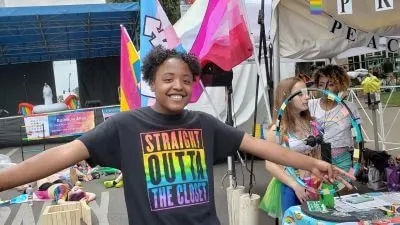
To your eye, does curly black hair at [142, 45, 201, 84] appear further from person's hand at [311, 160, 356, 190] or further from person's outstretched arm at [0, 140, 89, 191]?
person's hand at [311, 160, 356, 190]

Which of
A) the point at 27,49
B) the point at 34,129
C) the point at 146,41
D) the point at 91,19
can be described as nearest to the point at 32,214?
the point at 146,41

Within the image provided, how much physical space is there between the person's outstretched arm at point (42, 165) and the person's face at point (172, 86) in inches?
14.8

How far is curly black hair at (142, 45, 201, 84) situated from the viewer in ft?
6.42

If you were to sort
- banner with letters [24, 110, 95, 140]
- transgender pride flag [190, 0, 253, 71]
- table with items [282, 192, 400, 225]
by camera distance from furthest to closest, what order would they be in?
banner with letters [24, 110, 95, 140], transgender pride flag [190, 0, 253, 71], table with items [282, 192, 400, 225]

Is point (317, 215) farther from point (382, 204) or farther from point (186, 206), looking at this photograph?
point (186, 206)

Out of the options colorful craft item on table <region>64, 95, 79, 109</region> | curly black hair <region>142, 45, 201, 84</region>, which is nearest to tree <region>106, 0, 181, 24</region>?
colorful craft item on table <region>64, 95, 79, 109</region>

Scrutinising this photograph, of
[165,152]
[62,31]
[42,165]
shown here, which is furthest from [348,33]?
[62,31]

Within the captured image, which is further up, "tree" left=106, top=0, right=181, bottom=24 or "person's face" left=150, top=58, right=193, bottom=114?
"tree" left=106, top=0, right=181, bottom=24

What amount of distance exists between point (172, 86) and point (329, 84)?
8.30ft

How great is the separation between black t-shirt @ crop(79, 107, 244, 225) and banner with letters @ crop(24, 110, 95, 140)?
462 inches

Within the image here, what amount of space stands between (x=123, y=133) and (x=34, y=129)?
40.2 ft

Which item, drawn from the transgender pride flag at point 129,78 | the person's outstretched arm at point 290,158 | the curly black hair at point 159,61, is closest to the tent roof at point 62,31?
the transgender pride flag at point 129,78

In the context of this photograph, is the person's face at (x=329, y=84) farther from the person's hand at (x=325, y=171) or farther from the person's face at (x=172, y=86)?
the person's face at (x=172, y=86)

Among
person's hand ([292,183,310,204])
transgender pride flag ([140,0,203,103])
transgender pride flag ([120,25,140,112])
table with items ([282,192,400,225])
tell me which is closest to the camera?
table with items ([282,192,400,225])
